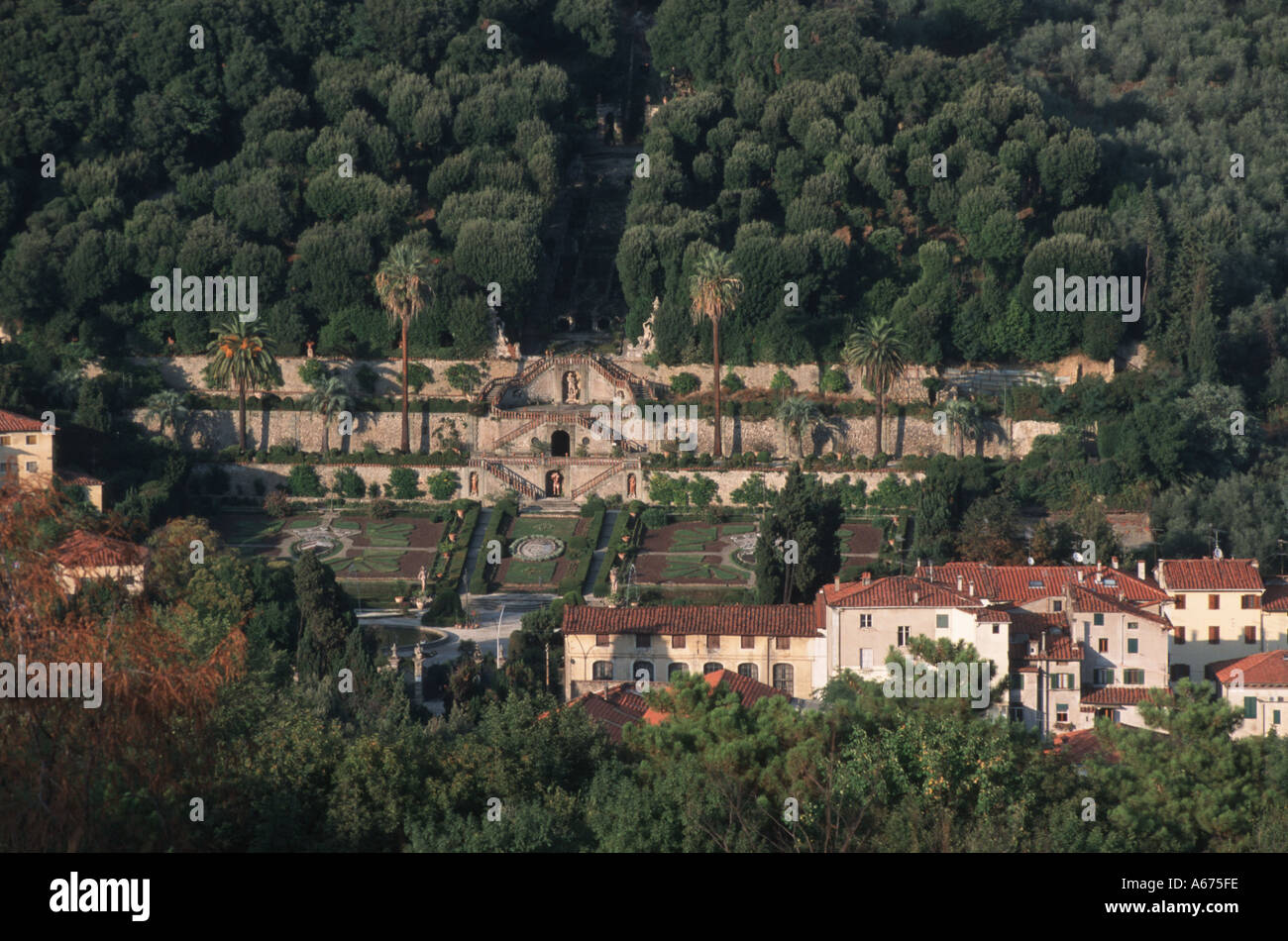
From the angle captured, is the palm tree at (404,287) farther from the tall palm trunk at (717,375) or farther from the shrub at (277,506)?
the tall palm trunk at (717,375)

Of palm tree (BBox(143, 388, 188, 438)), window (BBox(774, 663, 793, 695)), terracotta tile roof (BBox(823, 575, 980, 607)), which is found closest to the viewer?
terracotta tile roof (BBox(823, 575, 980, 607))

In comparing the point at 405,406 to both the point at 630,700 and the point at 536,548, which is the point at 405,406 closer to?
the point at 536,548

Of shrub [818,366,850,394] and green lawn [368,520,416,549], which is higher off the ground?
shrub [818,366,850,394]

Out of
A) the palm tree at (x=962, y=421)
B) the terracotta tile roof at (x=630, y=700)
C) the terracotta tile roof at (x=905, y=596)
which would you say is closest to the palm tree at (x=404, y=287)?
the palm tree at (x=962, y=421)

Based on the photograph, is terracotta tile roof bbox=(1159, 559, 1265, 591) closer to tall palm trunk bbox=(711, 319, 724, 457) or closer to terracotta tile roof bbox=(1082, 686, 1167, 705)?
terracotta tile roof bbox=(1082, 686, 1167, 705)

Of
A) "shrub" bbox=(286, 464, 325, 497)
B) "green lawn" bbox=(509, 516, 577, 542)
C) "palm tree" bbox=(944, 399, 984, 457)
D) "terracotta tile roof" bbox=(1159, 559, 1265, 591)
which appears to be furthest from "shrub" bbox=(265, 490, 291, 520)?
"terracotta tile roof" bbox=(1159, 559, 1265, 591)

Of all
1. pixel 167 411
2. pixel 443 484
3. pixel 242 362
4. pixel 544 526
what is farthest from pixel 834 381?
pixel 167 411
